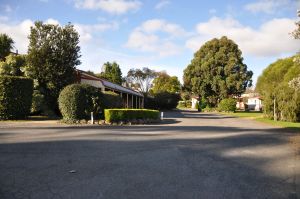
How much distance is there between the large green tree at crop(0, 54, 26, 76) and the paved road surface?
1853 centimetres

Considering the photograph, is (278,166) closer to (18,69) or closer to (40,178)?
(40,178)

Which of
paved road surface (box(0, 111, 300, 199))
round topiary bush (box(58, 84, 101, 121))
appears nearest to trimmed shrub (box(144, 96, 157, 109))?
round topiary bush (box(58, 84, 101, 121))

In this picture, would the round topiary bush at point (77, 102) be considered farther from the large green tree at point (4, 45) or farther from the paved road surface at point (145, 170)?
the large green tree at point (4, 45)

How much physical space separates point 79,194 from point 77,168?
195cm

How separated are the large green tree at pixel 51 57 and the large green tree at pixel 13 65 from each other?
1643 mm

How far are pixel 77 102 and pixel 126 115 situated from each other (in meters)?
3.49

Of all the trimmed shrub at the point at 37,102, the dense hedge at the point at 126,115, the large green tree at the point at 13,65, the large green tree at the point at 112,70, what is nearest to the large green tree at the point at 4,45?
the large green tree at the point at 13,65

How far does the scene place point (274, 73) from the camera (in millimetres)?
58062

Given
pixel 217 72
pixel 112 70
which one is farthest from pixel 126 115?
pixel 112 70

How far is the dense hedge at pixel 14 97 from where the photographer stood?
2247cm

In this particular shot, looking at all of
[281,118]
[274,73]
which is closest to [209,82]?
[274,73]

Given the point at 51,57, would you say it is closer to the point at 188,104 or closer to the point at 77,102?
the point at 77,102

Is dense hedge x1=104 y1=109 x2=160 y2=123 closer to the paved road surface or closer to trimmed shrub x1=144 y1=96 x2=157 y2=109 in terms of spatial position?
the paved road surface

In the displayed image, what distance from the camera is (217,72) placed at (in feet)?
193
